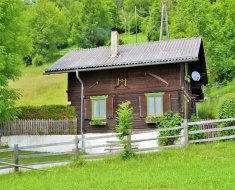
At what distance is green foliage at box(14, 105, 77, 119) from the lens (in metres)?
21.3

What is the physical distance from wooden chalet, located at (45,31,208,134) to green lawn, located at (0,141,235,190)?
5480 mm

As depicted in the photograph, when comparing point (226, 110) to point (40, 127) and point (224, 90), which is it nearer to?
point (40, 127)

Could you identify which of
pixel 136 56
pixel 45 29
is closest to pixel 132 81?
pixel 136 56

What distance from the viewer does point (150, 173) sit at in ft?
37.9

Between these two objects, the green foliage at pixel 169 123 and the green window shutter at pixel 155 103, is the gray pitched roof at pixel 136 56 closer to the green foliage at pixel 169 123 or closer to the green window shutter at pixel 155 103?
the green window shutter at pixel 155 103

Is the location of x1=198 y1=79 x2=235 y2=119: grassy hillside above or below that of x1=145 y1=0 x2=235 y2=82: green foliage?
below

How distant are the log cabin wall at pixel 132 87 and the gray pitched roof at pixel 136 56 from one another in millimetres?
653

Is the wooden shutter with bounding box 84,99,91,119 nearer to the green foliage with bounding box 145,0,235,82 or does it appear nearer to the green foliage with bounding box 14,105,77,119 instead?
the green foliage with bounding box 14,105,77,119

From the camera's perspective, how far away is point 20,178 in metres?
13.0

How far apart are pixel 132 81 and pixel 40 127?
20.9 ft

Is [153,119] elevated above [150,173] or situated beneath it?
elevated above

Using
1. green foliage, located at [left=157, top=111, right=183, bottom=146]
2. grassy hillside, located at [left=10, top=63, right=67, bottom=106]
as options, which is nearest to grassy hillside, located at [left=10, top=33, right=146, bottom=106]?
grassy hillside, located at [left=10, top=63, right=67, bottom=106]

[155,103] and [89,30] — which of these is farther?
[89,30]

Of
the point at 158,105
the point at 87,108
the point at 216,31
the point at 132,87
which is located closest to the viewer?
the point at 158,105
